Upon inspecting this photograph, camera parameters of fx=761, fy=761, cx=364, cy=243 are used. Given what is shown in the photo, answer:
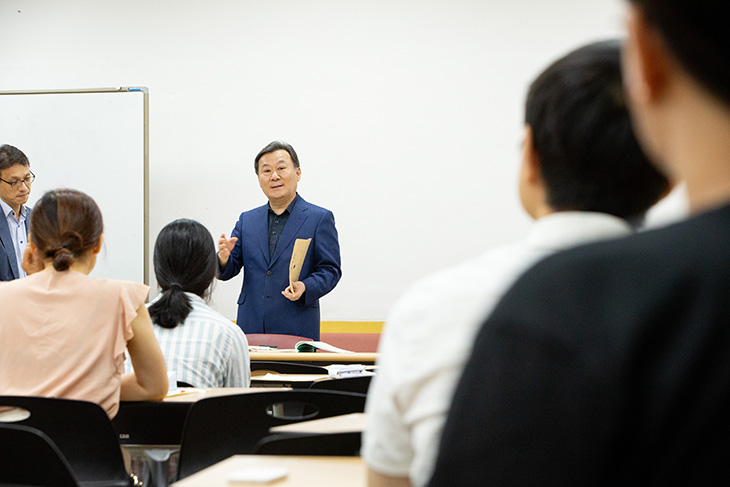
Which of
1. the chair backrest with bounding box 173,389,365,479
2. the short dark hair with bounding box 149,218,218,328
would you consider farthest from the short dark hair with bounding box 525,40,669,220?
the short dark hair with bounding box 149,218,218,328

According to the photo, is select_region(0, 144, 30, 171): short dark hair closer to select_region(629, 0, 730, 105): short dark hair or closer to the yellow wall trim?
the yellow wall trim

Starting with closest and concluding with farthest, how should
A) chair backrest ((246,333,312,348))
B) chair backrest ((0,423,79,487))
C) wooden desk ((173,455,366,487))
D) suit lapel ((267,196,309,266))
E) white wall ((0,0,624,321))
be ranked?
wooden desk ((173,455,366,487)) < chair backrest ((0,423,79,487)) < chair backrest ((246,333,312,348)) < suit lapel ((267,196,309,266)) < white wall ((0,0,624,321))

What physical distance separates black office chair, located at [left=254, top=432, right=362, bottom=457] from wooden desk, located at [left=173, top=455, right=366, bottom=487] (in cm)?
1

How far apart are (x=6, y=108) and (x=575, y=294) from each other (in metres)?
6.30

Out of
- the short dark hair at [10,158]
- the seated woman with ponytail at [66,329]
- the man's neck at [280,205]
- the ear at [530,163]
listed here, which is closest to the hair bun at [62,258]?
the seated woman with ponytail at [66,329]

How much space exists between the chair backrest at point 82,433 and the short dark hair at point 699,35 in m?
1.69

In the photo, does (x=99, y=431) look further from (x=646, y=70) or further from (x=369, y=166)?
(x=369, y=166)

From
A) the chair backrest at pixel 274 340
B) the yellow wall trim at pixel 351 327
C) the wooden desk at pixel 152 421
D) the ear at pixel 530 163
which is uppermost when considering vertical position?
the ear at pixel 530 163

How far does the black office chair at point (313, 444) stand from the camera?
138 centimetres

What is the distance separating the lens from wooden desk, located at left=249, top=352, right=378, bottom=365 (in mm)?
3660

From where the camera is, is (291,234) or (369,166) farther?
(369,166)

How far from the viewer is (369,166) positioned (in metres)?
5.96

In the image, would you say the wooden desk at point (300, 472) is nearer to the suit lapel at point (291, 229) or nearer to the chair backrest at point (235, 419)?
the chair backrest at point (235, 419)

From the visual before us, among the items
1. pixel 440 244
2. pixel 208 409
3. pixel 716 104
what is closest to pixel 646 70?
pixel 716 104
